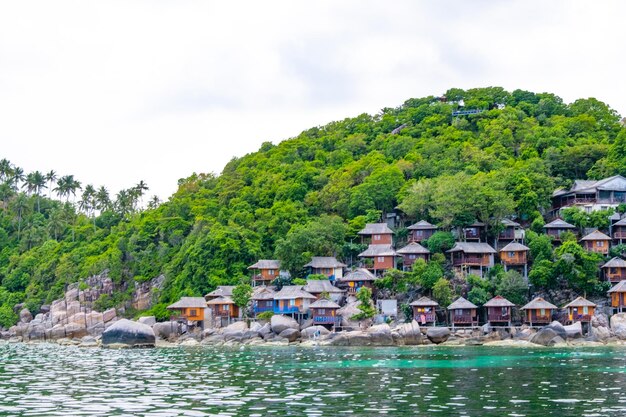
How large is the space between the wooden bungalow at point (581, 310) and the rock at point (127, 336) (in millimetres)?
32921

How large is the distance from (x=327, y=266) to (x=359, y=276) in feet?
12.5

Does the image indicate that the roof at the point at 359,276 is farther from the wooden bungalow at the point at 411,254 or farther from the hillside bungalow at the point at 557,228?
the hillside bungalow at the point at 557,228

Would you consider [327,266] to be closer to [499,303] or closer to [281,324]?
[281,324]

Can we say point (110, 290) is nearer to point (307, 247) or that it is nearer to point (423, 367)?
point (307, 247)

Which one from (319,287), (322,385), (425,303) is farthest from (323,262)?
(322,385)

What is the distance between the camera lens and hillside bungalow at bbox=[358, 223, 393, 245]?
7238cm

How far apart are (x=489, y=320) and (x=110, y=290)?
4130 cm

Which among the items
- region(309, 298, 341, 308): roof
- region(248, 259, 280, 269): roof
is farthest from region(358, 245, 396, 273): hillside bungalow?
region(248, 259, 280, 269): roof

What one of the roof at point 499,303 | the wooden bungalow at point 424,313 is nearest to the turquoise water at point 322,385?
the roof at point 499,303

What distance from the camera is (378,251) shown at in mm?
70312

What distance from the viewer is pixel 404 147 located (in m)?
94.1

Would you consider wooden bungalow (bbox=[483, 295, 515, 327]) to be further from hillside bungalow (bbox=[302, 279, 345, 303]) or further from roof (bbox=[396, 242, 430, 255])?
hillside bungalow (bbox=[302, 279, 345, 303])

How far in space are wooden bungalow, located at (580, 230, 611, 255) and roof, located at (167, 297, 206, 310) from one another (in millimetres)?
33654

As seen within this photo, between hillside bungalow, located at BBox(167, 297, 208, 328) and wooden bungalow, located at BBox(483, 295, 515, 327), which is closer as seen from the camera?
wooden bungalow, located at BBox(483, 295, 515, 327)
